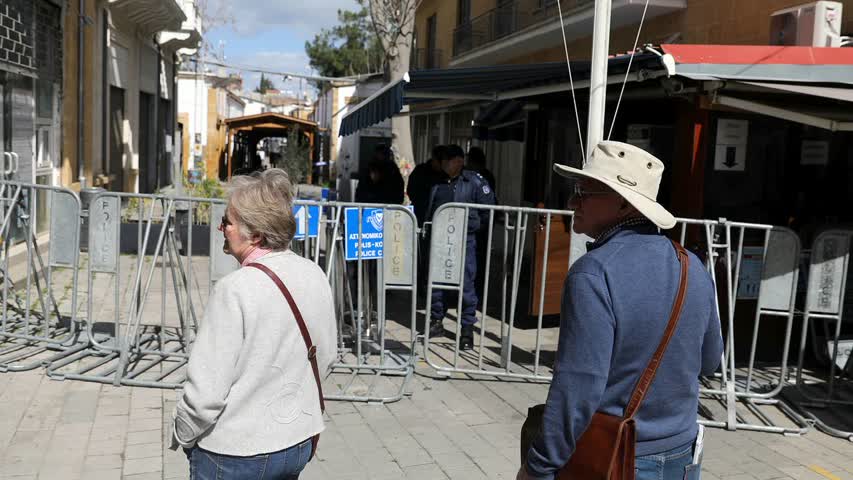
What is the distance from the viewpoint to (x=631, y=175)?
7.49 feet

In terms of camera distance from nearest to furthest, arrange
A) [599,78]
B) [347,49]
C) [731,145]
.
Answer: [599,78] → [731,145] → [347,49]

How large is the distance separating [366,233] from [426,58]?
23041 mm

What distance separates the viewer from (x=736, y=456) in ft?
16.1

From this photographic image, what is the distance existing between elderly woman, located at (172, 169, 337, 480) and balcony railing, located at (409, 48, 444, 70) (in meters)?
24.0

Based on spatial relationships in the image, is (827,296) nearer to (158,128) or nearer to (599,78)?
(599,78)

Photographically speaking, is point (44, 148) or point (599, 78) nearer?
point (599, 78)

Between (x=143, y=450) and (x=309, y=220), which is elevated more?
(x=309, y=220)

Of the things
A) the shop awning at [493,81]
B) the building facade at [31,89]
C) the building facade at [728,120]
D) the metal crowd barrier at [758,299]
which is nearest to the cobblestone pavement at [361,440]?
the metal crowd barrier at [758,299]

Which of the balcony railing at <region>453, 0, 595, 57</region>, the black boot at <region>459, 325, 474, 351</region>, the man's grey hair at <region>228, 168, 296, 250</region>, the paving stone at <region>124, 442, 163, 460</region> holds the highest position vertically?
the balcony railing at <region>453, 0, 595, 57</region>

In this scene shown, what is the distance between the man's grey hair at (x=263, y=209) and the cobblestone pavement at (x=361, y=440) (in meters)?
2.13

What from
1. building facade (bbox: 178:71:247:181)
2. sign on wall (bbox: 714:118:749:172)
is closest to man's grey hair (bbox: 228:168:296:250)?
sign on wall (bbox: 714:118:749:172)

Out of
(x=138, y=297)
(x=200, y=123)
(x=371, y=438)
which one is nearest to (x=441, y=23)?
(x=200, y=123)

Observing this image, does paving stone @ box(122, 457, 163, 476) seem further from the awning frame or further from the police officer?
the awning frame

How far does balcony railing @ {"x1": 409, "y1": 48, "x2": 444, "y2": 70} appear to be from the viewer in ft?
87.6
